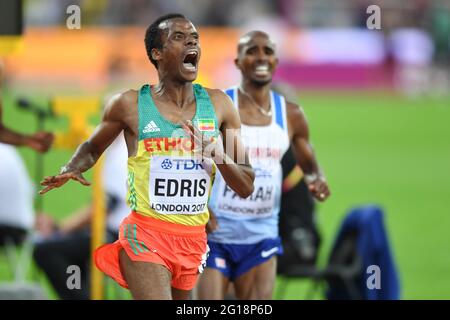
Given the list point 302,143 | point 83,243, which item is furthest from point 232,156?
point 83,243

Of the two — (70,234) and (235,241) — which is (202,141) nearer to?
(235,241)

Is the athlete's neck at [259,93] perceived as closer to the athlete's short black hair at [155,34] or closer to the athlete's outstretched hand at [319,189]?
the athlete's outstretched hand at [319,189]

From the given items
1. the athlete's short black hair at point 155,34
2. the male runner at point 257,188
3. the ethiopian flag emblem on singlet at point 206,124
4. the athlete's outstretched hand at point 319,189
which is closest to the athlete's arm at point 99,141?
the athlete's short black hair at point 155,34

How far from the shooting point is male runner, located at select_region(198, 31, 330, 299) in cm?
736

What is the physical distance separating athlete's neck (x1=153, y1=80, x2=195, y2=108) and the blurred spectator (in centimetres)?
310

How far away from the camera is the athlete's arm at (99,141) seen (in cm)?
607

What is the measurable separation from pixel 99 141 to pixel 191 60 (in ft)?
2.24

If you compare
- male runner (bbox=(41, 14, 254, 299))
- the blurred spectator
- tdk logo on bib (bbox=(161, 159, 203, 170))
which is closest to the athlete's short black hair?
male runner (bbox=(41, 14, 254, 299))

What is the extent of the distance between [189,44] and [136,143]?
59cm

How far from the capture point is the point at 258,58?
7.43 meters

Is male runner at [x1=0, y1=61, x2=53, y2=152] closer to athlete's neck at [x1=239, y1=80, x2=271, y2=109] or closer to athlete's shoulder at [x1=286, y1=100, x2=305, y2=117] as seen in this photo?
athlete's neck at [x1=239, y1=80, x2=271, y2=109]

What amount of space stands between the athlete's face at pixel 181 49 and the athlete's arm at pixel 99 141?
30 cm

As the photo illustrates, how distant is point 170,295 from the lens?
601cm

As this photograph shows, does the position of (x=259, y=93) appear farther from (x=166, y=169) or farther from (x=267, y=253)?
(x=166, y=169)
